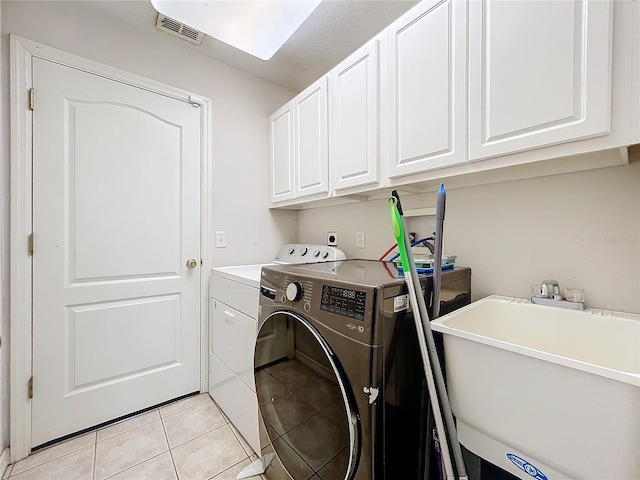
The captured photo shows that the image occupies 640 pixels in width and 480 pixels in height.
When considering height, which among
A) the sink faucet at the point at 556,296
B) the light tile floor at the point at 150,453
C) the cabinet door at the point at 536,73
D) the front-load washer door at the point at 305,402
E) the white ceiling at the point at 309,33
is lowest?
the light tile floor at the point at 150,453

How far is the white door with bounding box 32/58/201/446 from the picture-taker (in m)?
1.44

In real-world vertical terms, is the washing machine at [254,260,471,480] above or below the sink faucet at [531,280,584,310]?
below

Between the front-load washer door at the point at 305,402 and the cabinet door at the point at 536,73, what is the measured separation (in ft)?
3.07

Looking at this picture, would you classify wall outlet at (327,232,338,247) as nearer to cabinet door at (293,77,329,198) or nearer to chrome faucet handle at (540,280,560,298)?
cabinet door at (293,77,329,198)

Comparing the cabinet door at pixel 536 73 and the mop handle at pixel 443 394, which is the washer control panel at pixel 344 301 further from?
the cabinet door at pixel 536 73

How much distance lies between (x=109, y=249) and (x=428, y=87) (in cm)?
193

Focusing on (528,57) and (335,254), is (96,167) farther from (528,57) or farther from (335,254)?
(528,57)

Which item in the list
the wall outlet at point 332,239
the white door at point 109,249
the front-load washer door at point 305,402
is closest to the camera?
the front-load washer door at point 305,402

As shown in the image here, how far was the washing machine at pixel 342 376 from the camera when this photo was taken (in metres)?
0.78

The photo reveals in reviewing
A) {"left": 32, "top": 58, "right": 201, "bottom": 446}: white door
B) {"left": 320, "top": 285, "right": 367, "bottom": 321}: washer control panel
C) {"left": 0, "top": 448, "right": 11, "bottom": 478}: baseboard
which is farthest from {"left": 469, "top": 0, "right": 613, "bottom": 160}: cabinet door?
{"left": 0, "top": 448, "right": 11, "bottom": 478}: baseboard

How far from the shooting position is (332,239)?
2047mm

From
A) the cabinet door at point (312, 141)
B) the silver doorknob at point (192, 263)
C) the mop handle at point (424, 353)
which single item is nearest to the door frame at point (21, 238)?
the silver doorknob at point (192, 263)

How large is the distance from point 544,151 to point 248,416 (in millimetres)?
1718

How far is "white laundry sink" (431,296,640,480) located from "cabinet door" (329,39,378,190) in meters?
0.85
